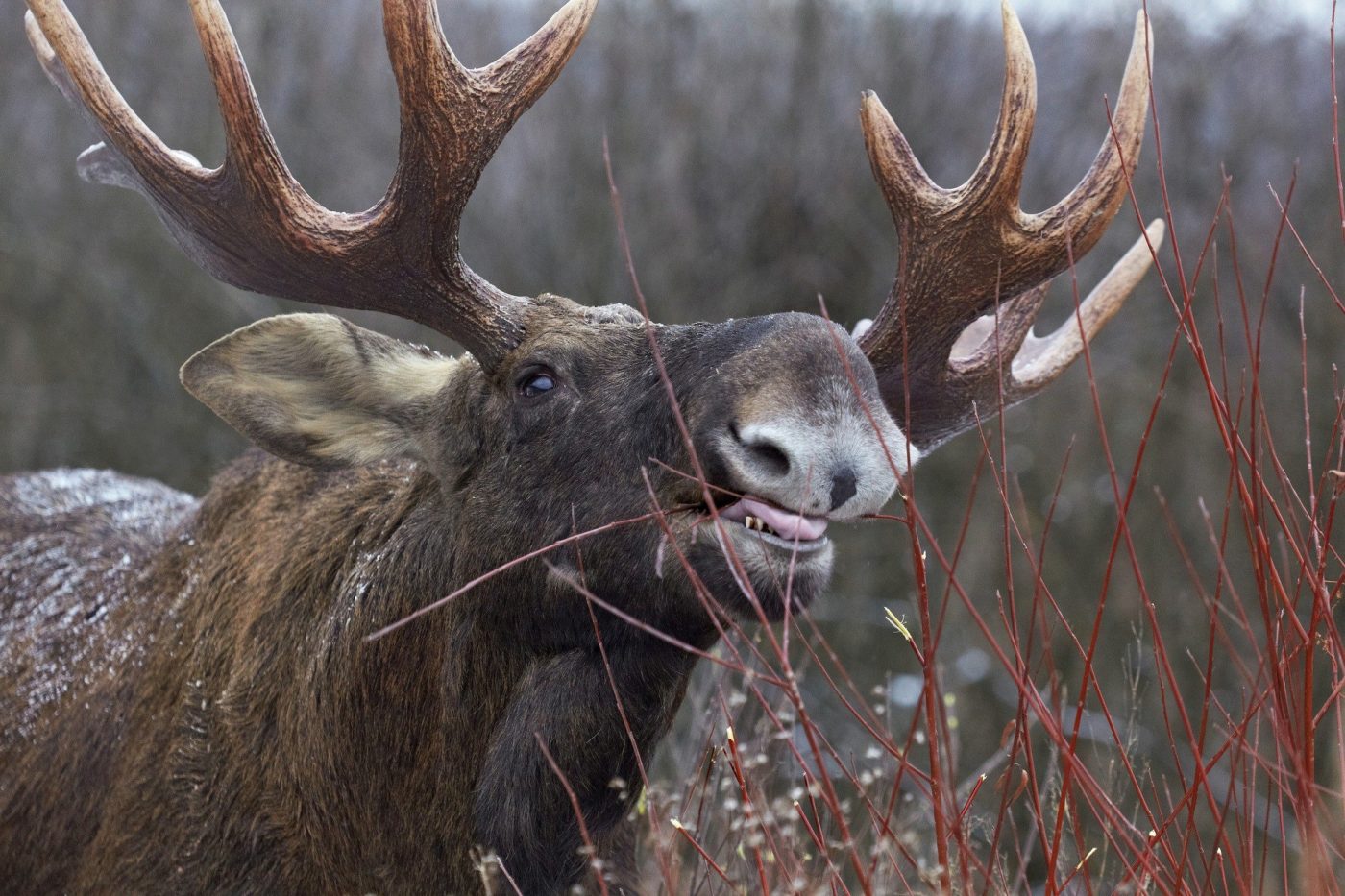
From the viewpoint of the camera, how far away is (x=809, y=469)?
2.41 m

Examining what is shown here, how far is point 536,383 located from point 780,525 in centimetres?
68

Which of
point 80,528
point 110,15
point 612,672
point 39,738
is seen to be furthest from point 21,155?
point 612,672

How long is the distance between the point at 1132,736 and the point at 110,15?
1074 centimetres

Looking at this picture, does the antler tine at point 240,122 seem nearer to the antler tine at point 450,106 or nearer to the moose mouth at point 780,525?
the antler tine at point 450,106

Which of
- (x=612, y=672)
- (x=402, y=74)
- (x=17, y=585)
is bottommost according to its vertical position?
(x=612, y=672)

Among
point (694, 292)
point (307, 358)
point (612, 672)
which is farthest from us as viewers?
point (694, 292)

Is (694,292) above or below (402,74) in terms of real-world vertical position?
below

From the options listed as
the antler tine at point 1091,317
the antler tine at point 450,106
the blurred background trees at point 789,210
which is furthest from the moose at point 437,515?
the blurred background trees at point 789,210

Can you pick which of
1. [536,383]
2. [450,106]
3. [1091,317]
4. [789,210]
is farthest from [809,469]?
[789,210]

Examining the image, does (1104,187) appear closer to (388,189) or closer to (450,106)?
(450,106)

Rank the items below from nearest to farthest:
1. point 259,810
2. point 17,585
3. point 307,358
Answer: point 259,810
point 307,358
point 17,585

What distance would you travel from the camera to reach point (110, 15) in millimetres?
11664

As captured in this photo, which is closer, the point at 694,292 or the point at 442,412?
the point at 442,412

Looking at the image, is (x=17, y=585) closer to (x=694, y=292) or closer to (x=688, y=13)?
(x=694, y=292)
